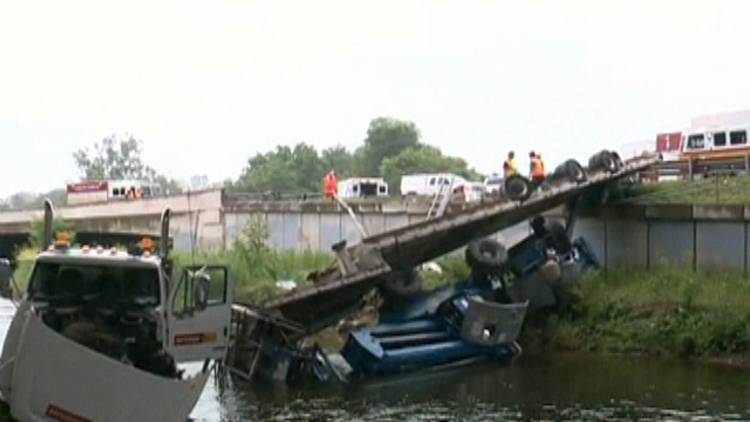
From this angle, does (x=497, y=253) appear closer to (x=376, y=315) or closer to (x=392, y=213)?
(x=376, y=315)

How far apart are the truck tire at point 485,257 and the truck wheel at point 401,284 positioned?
158cm

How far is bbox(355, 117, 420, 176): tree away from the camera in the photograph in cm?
14888

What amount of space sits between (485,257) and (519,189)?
6.77 ft

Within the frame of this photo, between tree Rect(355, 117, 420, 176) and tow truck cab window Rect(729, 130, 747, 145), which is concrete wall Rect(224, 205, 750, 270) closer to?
tow truck cab window Rect(729, 130, 747, 145)

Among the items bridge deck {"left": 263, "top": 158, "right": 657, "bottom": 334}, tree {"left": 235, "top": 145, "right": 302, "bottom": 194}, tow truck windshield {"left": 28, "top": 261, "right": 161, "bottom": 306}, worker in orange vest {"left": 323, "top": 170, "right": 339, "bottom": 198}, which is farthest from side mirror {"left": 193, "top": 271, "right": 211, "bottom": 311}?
tree {"left": 235, "top": 145, "right": 302, "bottom": 194}

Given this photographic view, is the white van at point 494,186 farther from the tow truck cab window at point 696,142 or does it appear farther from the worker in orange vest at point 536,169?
the tow truck cab window at point 696,142

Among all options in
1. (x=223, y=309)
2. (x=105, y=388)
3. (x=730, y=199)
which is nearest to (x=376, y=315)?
(x=730, y=199)

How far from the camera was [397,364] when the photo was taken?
28797 mm

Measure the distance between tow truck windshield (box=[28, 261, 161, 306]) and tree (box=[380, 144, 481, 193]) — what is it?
4174 inches

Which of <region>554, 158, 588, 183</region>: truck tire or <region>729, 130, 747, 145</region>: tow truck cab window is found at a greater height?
<region>729, 130, 747, 145</region>: tow truck cab window

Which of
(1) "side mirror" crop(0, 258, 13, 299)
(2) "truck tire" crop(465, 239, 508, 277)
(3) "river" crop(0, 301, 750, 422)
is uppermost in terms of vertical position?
(1) "side mirror" crop(0, 258, 13, 299)

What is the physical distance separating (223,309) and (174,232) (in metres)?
46.4

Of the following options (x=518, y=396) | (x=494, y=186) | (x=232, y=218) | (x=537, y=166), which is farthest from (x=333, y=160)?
(x=518, y=396)

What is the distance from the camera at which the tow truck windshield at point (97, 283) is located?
16.9 meters
